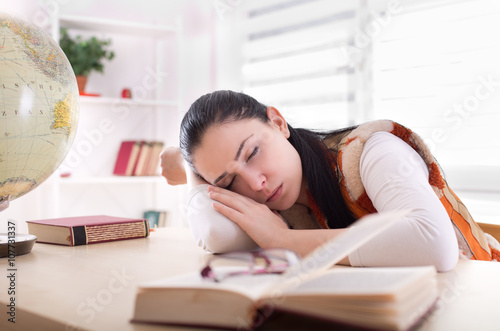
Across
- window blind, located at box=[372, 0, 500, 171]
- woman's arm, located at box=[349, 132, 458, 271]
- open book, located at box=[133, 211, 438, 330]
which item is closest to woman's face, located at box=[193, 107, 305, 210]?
woman's arm, located at box=[349, 132, 458, 271]

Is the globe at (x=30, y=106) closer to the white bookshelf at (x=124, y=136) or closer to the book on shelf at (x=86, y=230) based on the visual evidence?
the book on shelf at (x=86, y=230)

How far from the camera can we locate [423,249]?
2.90 feet

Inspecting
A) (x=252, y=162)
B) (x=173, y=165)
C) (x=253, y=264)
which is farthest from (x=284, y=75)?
(x=253, y=264)

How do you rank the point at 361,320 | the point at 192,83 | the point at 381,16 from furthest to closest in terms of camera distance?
the point at 192,83 → the point at 381,16 → the point at 361,320

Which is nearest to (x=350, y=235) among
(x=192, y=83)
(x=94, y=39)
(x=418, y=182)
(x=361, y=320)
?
(x=361, y=320)

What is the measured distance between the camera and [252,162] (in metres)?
1.15

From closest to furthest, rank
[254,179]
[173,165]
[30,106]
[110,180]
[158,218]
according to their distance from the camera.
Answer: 1. [30,106]
2. [254,179]
3. [173,165]
4. [110,180]
5. [158,218]

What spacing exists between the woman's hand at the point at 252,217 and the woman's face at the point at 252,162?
0.04 meters

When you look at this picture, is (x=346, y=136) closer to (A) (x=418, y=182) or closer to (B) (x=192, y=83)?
(A) (x=418, y=182)

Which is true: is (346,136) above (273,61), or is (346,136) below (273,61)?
below

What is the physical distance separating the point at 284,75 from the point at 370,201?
2345 millimetres

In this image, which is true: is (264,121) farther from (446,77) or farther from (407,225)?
(446,77)

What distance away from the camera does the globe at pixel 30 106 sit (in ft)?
3.24

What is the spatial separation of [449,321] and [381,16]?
2.57 meters
